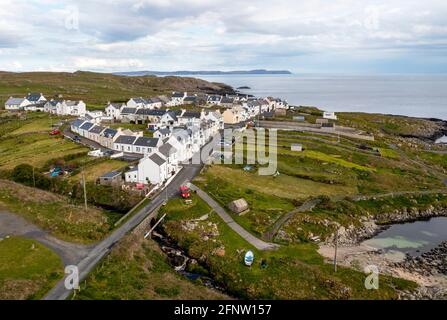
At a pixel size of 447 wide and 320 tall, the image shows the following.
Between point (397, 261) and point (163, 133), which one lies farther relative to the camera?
point (163, 133)

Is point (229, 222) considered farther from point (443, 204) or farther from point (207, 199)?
point (443, 204)

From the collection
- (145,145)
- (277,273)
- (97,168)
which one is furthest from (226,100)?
(277,273)

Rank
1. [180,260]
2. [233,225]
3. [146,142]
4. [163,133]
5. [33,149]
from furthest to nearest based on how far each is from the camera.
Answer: [163,133], [33,149], [146,142], [233,225], [180,260]

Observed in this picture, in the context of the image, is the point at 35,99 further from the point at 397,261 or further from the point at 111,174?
the point at 397,261

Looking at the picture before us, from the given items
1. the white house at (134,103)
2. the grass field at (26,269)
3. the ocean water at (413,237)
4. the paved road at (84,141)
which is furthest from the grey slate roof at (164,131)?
the ocean water at (413,237)

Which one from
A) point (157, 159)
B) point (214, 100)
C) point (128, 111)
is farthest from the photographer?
point (214, 100)

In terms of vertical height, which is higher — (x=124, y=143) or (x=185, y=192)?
(x=124, y=143)

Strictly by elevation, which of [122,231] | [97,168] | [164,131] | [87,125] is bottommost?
[122,231]

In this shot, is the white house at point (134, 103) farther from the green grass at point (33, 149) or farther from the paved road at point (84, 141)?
the green grass at point (33, 149)
